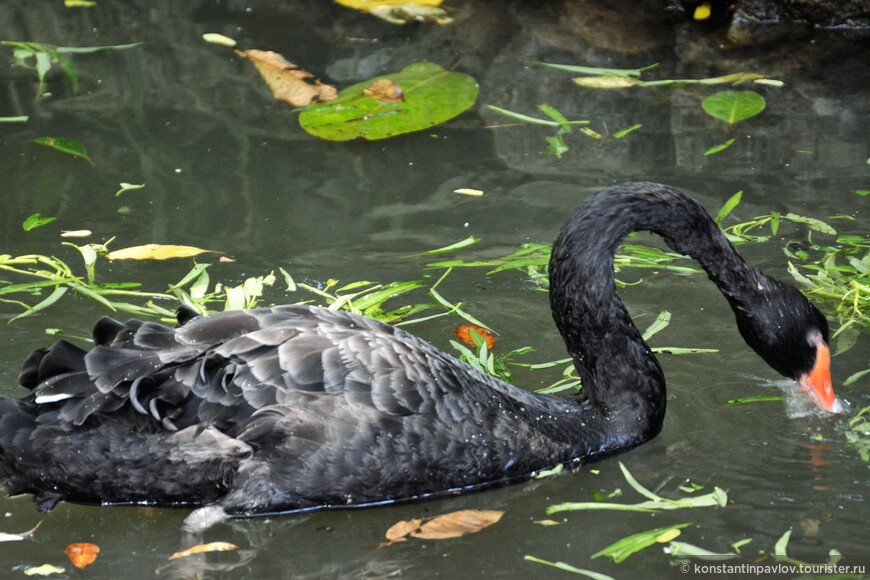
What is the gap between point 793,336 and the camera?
4062mm

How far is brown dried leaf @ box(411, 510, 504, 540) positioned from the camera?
3484mm

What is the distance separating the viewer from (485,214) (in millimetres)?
5668

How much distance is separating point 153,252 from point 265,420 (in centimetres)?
187

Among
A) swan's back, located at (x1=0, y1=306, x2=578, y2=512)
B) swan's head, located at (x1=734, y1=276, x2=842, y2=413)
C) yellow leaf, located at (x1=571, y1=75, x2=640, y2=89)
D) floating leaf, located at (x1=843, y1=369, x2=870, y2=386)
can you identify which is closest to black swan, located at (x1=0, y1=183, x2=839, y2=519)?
swan's back, located at (x1=0, y1=306, x2=578, y2=512)

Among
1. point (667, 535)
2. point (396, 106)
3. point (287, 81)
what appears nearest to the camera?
point (667, 535)

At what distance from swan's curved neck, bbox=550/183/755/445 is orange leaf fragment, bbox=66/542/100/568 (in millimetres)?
1663

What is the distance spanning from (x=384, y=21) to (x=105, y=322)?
4.90m

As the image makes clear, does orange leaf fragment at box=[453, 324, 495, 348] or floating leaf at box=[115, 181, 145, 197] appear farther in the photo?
floating leaf at box=[115, 181, 145, 197]

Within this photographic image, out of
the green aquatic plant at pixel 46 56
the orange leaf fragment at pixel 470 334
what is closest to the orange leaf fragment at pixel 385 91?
the green aquatic plant at pixel 46 56

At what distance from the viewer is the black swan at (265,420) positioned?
3.58 meters

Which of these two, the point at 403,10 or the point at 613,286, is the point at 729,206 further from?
the point at 403,10

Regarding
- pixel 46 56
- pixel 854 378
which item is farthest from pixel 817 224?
pixel 46 56

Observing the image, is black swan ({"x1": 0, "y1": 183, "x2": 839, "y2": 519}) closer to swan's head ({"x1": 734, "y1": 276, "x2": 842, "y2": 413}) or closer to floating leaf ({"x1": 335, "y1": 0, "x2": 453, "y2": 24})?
swan's head ({"x1": 734, "y1": 276, "x2": 842, "y2": 413})

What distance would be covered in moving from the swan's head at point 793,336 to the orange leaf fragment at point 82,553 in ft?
7.32
